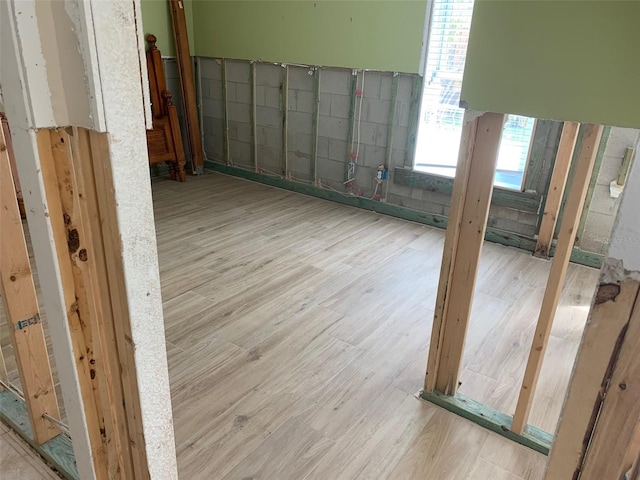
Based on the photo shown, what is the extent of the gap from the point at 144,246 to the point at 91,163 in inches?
7.3

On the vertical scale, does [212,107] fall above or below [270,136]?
above

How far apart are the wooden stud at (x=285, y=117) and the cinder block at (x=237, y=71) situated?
55 centimetres

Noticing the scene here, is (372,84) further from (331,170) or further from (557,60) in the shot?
(557,60)

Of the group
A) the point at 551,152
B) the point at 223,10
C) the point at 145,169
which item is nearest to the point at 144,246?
the point at 145,169

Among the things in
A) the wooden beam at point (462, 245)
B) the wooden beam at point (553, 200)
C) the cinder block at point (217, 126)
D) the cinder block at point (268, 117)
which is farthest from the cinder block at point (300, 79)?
the wooden beam at point (462, 245)

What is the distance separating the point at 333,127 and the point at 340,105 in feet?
0.77

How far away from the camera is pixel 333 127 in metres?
4.80

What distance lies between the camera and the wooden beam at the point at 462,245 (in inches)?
69.6

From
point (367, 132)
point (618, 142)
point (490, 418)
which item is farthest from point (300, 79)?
point (490, 418)

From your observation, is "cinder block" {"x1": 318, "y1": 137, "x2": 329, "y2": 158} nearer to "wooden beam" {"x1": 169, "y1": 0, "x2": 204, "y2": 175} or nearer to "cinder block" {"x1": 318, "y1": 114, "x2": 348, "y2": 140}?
"cinder block" {"x1": 318, "y1": 114, "x2": 348, "y2": 140}

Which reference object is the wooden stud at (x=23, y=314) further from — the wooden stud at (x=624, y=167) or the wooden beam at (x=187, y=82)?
the wooden beam at (x=187, y=82)

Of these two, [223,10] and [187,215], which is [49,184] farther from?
[223,10]

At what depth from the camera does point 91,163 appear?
870 millimetres

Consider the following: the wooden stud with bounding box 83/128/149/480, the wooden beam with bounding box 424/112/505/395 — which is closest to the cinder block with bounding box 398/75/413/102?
the wooden beam with bounding box 424/112/505/395
